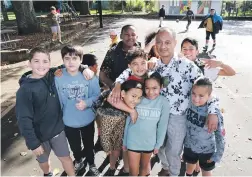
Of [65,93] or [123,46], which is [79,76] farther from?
[123,46]

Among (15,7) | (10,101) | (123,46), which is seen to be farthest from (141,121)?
(15,7)

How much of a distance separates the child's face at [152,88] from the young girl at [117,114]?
0.23ft

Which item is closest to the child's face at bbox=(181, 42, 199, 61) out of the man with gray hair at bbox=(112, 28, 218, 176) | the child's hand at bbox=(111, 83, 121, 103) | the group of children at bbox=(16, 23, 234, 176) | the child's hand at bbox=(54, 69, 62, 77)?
the group of children at bbox=(16, 23, 234, 176)

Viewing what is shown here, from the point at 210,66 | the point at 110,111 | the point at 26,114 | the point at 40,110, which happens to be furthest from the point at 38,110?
the point at 210,66

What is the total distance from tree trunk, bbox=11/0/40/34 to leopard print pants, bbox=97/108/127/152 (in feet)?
40.8

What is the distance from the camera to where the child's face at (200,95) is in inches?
101

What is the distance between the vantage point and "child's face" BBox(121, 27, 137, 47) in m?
3.28

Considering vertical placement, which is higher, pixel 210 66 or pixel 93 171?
pixel 210 66

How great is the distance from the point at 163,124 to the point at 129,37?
1254mm

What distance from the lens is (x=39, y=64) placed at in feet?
8.74

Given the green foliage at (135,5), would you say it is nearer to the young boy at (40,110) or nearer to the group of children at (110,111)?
the group of children at (110,111)

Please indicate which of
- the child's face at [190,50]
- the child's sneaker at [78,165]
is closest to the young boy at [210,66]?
the child's face at [190,50]

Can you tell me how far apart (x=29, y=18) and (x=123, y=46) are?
40.1 ft

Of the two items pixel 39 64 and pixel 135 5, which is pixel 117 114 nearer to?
pixel 39 64
